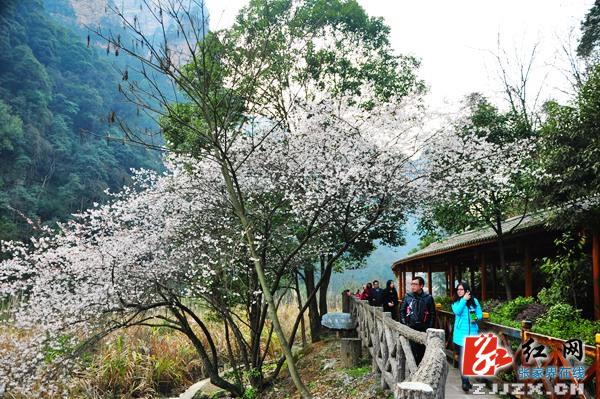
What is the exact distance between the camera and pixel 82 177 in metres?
39.3

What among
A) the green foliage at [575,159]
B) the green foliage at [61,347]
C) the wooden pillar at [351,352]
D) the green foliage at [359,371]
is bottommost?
the green foliage at [359,371]

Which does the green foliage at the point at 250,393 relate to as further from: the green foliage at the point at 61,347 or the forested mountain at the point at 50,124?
the forested mountain at the point at 50,124

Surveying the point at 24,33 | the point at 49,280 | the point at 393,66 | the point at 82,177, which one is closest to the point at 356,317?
the point at 49,280

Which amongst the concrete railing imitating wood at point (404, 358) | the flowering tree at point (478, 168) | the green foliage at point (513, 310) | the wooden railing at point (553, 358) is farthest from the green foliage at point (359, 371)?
the flowering tree at point (478, 168)

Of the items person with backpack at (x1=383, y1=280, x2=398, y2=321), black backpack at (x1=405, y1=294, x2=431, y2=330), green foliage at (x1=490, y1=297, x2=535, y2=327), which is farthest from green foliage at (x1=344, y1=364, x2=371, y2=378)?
green foliage at (x1=490, y1=297, x2=535, y2=327)

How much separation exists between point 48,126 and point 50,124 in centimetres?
29

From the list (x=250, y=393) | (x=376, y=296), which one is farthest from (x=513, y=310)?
A: (x=250, y=393)

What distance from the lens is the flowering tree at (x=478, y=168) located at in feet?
40.7

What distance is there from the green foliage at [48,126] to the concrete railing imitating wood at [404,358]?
85.4ft

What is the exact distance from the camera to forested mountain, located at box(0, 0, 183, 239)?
34.9m

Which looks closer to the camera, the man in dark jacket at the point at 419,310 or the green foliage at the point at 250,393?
the man in dark jacket at the point at 419,310

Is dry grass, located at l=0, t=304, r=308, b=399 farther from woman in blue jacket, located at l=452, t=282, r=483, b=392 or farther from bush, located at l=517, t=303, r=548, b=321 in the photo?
woman in blue jacket, located at l=452, t=282, r=483, b=392

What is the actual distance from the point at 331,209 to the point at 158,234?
3.83m

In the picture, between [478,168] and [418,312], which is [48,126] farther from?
[418,312]
